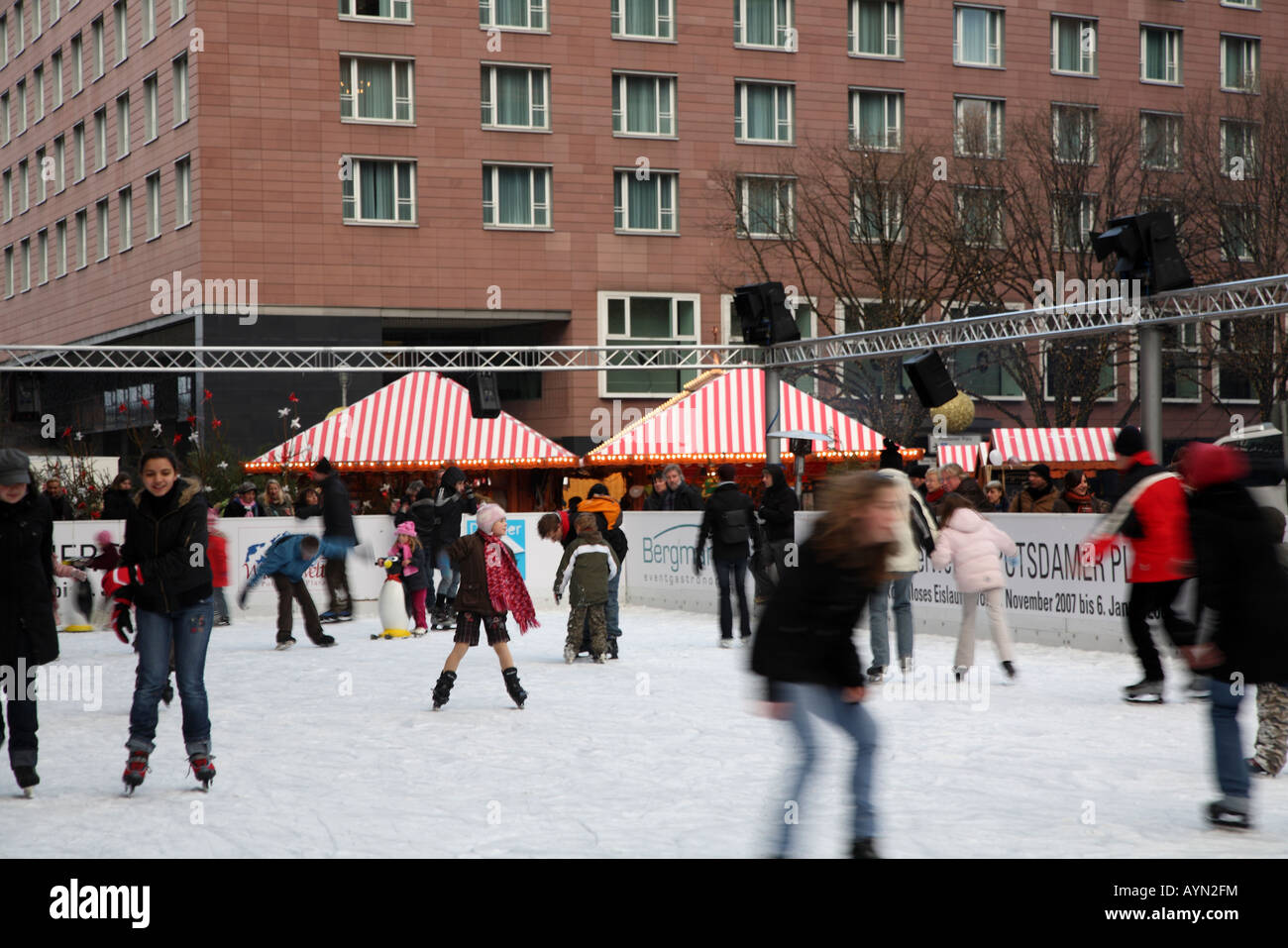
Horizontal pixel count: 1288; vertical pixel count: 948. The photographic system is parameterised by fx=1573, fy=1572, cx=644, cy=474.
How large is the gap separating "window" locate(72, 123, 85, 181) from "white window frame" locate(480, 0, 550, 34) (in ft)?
44.1

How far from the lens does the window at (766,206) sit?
3822 centimetres

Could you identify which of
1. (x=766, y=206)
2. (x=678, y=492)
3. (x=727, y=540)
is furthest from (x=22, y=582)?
(x=766, y=206)

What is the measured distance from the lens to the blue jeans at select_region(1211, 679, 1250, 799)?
6.36 metres

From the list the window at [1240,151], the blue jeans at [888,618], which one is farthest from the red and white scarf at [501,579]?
the window at [1240,151]

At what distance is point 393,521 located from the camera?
20.9 metres

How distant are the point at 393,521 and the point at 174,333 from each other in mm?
19617

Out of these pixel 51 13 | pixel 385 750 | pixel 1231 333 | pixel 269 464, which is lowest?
pixel 385 750

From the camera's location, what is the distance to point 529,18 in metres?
38.9

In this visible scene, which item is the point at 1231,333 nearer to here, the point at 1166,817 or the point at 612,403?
the point at 612,403

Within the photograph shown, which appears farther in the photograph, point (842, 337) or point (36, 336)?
point (36, 336)

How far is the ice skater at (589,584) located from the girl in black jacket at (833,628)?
27.4ft
